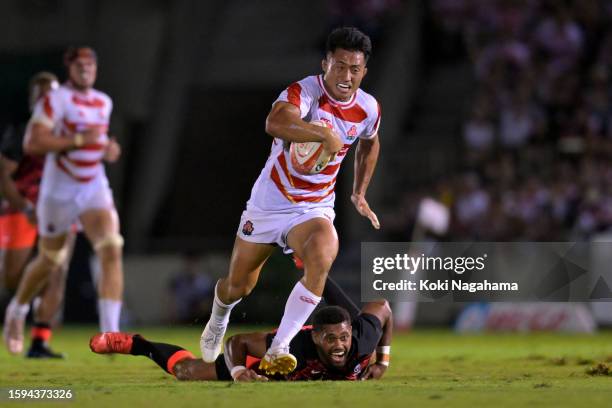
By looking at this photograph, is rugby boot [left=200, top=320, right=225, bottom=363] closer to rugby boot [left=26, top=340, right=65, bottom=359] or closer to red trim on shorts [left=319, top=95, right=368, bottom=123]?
red trim on shorts [left=319, top=95, right=368, bottom=123]

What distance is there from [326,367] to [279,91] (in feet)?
47.3

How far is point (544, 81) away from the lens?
67.3 feet

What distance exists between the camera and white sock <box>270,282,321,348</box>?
8258 mm

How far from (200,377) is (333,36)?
2.63 m

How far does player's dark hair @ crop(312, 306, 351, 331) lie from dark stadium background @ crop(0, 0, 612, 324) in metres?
10.8

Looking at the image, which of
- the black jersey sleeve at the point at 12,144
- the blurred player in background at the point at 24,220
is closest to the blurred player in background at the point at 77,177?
the blurred player in background at the point at 24,220

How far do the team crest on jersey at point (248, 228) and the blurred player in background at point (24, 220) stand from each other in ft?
11.5

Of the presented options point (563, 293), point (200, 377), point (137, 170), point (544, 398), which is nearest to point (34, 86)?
point (200, 377)

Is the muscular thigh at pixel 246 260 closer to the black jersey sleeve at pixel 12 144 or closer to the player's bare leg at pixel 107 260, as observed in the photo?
the player's bare leg at pixel 107 260

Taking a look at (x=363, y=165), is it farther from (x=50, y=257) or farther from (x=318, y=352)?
(x=50, y=257)

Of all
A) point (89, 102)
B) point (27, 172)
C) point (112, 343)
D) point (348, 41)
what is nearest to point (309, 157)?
Answer: point (348, 41)

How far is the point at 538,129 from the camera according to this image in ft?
66.0

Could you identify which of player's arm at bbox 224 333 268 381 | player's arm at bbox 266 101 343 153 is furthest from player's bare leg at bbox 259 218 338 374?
player's arm at bbox 266 101 343 153

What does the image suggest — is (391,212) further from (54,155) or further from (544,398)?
(544,398)
